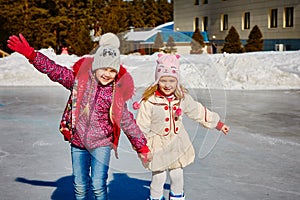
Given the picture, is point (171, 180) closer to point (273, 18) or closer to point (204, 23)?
point (273, 18)

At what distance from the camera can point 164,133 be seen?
337 cm

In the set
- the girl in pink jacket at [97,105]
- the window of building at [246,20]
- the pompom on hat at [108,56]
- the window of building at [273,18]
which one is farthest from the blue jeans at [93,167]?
the window of building at [246,20]

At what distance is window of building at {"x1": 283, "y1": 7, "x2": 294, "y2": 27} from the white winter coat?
24983mm

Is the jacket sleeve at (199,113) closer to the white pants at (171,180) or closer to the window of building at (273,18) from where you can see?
the white pants at (171,180)

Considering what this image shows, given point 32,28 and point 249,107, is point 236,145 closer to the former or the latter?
point 249,107

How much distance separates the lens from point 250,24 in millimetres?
30109

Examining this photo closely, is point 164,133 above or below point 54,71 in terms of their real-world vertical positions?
below

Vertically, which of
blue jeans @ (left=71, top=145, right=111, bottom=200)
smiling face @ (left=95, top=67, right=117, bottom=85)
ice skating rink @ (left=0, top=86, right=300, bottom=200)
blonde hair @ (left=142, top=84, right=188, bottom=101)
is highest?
smiling face @ (left=95, top=67, right=117, bottom=85)

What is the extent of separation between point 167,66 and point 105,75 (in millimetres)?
558

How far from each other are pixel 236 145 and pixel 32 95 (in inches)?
282

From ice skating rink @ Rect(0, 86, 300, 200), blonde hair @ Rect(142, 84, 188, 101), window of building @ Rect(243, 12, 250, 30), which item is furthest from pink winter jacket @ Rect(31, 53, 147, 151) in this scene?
window of building @ Rect(243, 12, 250, 30)

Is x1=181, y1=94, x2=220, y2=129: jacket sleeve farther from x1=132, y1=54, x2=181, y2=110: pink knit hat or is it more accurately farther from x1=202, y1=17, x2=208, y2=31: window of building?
x1=202, y1=17, x2=208, y2=31: window of building

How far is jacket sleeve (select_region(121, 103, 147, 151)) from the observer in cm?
311

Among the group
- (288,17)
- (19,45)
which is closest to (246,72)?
(19,45)
